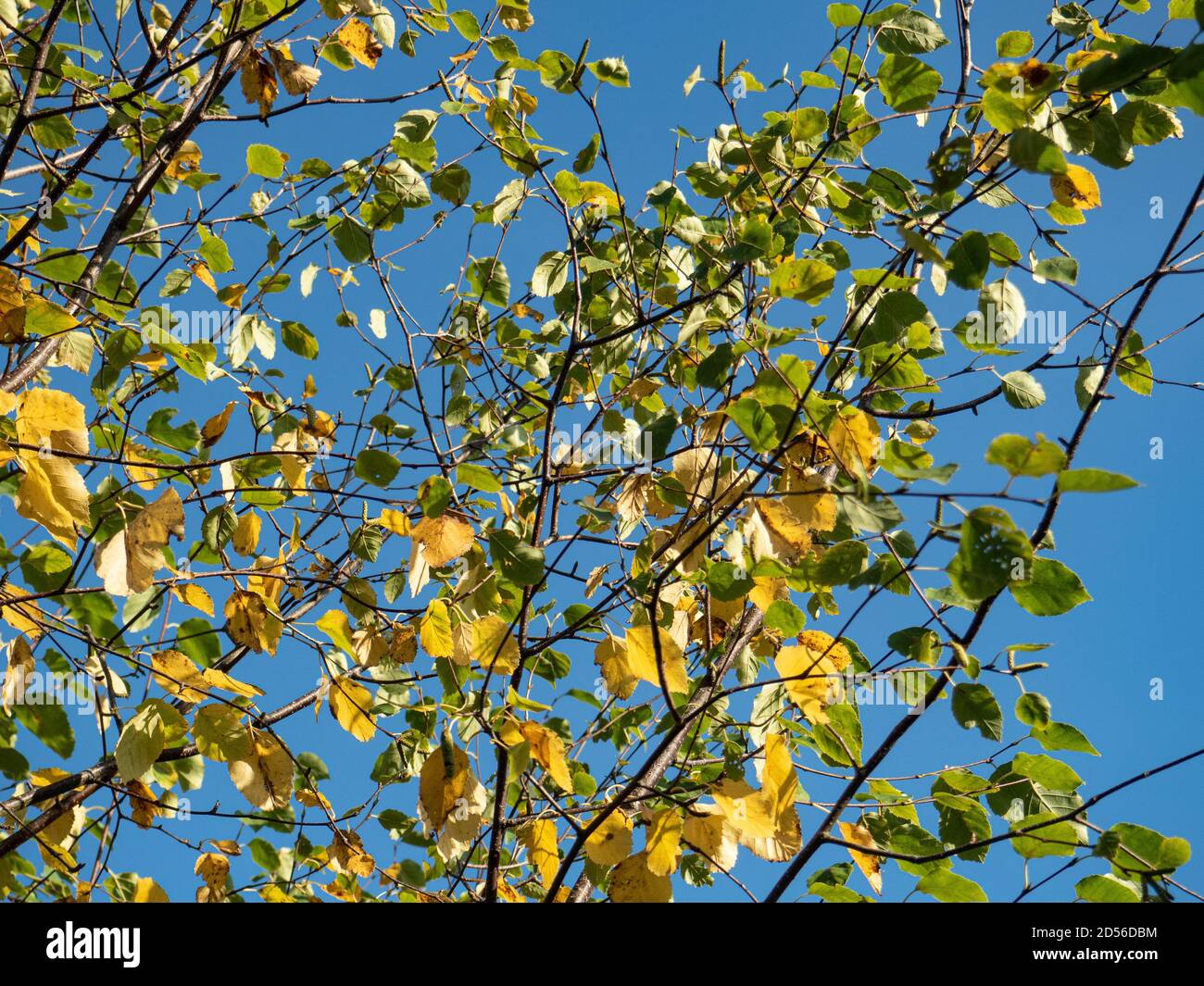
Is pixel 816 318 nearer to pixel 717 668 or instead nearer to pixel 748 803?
pixel 717 668

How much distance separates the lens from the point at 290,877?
9.18 feet

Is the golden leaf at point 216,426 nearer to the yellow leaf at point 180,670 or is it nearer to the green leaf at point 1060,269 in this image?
the yellow leaf at point 180,670

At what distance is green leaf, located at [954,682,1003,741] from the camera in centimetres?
145

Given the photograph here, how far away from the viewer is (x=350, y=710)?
1.93 meters

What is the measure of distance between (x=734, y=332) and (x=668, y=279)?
3.72ft

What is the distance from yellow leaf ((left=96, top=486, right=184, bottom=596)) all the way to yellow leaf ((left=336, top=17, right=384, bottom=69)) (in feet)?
4.58

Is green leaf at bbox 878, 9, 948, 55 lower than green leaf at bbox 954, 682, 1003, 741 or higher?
higher

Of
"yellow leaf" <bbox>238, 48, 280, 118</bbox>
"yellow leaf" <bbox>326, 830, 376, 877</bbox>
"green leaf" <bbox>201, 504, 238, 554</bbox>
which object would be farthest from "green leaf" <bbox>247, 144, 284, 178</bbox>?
"yellow leaf" <bbox>326, 830, 376, 877</bbox>

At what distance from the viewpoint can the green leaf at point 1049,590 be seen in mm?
1209

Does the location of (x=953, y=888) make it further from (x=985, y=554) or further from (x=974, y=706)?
(x=985, y=554)

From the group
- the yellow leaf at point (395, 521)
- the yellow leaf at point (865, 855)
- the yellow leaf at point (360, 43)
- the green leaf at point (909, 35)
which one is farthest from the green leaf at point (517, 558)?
the yellow leaf at point (360, 43)

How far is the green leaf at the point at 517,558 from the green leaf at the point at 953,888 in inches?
34.2

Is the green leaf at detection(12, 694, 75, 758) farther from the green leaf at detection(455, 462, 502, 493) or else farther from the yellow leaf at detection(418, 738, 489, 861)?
the green leaf at detection(455, 462, 502, 493)
